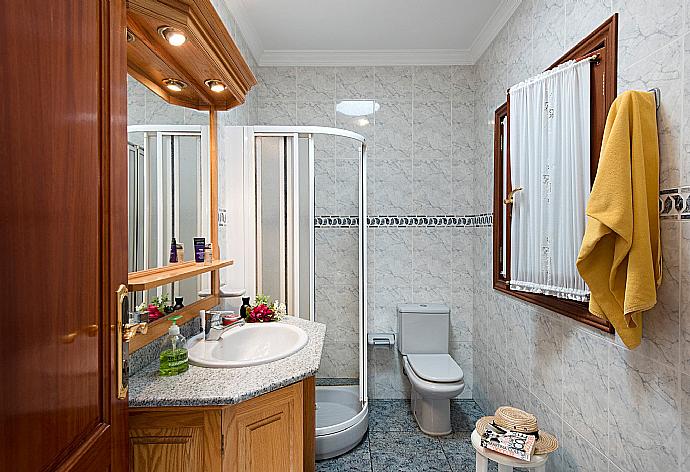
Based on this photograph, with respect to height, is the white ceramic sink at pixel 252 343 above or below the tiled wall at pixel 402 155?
below

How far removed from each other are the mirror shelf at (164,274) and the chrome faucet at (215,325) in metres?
0.22

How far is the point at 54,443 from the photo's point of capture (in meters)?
0.74

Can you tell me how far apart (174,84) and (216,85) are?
23 cm

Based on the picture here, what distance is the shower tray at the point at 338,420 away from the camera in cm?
286

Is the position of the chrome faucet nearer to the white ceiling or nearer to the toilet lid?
the toilet lid

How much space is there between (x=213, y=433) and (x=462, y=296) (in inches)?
108

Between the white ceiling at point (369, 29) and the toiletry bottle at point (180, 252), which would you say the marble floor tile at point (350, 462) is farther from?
the white ceiling at point (369, 29)

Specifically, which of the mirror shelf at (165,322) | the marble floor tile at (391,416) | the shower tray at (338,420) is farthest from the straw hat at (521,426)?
the mirror shelf at (165,322)

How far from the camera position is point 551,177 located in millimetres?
2219

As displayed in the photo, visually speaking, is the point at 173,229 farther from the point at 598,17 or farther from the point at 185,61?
the point at 598,17

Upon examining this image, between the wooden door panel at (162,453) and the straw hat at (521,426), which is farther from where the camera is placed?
the straw hat at (521,426)

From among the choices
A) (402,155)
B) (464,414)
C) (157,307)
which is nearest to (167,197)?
(157,307)

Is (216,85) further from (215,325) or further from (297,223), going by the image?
(215,325)

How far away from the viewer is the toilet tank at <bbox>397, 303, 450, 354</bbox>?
11.9ft
